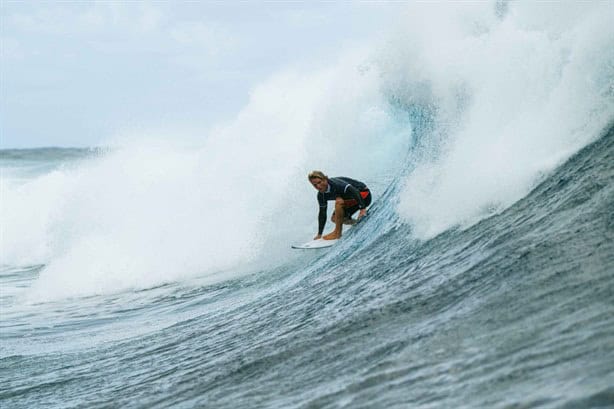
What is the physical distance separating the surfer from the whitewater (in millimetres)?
204

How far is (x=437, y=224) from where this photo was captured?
7574 millimetres

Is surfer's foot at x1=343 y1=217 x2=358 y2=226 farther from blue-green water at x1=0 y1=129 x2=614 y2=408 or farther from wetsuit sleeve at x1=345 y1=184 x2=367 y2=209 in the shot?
blue-green water at x1=0 y1=129 x2=614 y2=408

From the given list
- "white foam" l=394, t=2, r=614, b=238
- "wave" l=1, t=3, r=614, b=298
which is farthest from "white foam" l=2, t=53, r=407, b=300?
"white foam" l=394, t=2, r=614, b=238

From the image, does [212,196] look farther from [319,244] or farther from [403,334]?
[403,334]

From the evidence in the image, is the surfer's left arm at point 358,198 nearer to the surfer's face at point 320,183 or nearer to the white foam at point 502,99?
the surfer's face at point 320,183

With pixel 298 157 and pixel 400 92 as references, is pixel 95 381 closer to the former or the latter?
pixel 400 92

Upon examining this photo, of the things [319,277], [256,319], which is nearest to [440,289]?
[256,319]

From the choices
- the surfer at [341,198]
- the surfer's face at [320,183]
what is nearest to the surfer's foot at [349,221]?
the surfer at [341,198]

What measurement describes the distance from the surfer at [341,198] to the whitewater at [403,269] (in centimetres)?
20

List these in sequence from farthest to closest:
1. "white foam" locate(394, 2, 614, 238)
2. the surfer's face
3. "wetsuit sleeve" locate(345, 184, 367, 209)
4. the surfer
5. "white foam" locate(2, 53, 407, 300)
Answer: "white foam" locate(2, 53, 407, 300) < "wetsuit sleeve" locate(345, 184, 367, 209) < the surfer < the surfer's face < "white foam" locate(394, 2, 614, 238)

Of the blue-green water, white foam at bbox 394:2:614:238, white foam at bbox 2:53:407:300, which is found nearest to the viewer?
the blue-green water

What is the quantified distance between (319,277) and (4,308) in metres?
5.30

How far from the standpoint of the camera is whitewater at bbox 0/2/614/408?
14.5 feet

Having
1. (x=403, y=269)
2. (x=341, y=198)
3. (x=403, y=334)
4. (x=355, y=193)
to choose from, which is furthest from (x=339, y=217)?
(x=403, y=334)
